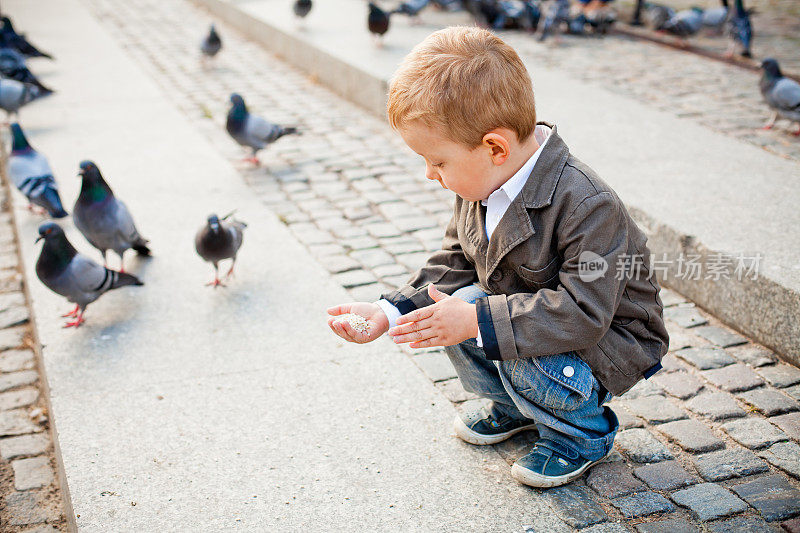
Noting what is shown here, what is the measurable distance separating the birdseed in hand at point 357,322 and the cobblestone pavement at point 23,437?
137cm

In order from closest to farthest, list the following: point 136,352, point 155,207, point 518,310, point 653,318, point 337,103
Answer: point 518,310
point 653,318
point 136,352
point 155,207
point 337,103

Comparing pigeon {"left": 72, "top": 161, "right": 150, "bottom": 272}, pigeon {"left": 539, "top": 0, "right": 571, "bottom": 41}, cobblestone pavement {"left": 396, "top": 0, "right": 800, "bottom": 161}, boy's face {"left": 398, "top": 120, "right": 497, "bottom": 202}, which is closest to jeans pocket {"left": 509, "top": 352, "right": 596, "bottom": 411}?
boy's face {"left": 398, "top": 120, "right": 497, "bottom": 202}

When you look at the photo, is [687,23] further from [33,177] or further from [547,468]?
[547,468]

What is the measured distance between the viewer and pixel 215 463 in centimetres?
270

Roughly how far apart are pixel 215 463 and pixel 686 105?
575cm

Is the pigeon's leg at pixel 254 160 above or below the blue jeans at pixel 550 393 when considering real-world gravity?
below

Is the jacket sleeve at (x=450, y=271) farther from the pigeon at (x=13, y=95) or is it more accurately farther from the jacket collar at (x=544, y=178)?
the pigeon at (x=13, y=95)

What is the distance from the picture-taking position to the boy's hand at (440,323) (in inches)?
86.2

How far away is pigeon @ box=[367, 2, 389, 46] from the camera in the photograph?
842 cm

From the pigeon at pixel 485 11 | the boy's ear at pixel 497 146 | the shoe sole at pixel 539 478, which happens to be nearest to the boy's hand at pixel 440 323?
the boy's ear at pixel 497 146

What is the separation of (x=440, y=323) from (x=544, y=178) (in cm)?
56

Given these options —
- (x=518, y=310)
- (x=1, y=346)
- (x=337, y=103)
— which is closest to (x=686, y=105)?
(x=337, y=103)

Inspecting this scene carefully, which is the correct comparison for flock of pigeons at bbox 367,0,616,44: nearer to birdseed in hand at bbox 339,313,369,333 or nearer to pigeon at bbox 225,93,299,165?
pigeon at bbox 225,93,299,165

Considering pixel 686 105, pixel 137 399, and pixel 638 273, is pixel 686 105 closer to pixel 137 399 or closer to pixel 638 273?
pixel 638 273
